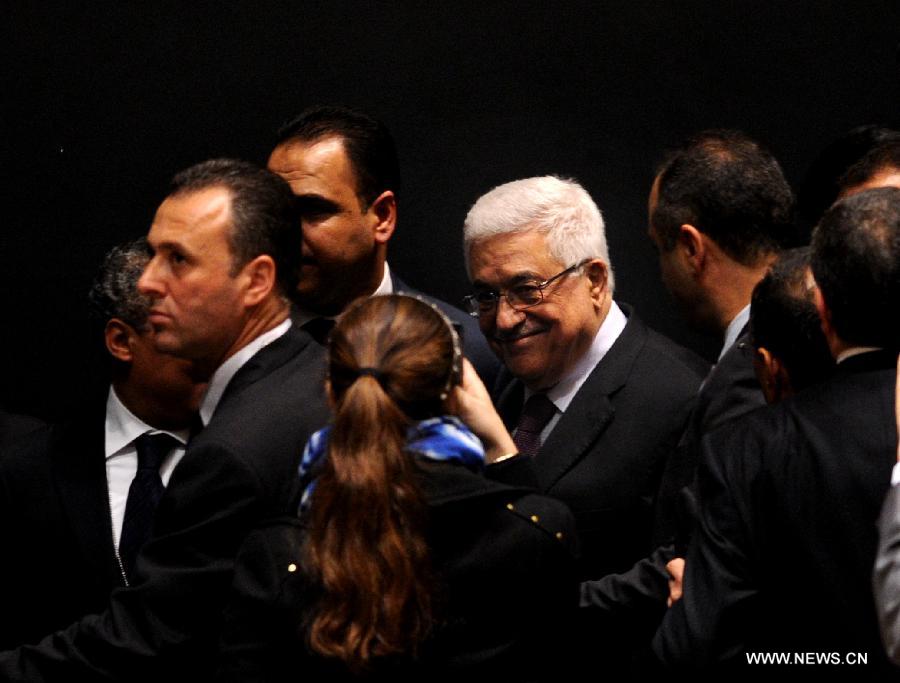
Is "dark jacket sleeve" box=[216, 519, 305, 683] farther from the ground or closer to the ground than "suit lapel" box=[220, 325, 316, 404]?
closer to the ground

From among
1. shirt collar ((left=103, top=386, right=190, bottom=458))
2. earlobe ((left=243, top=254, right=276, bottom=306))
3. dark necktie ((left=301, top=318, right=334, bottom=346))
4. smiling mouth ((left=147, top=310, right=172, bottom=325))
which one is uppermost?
earlobe ((left=243, top=254, right=276, bottom=306))

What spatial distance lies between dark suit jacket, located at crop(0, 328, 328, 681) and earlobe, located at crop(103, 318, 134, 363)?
61 cm

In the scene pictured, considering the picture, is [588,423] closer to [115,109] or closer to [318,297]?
[318,297]

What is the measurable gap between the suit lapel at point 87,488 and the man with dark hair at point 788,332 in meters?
1.37

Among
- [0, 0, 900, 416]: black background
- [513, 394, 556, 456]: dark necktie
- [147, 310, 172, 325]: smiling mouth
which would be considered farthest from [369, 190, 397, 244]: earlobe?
[147, 310, 172, 325]: smiling mouth

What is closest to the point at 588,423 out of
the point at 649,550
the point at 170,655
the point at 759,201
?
the point at 649,550

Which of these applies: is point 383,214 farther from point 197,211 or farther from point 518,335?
point 197,211

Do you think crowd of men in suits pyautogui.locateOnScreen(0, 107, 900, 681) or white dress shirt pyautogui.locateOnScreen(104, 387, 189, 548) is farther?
white dress shirt pyautogui.locateOnScreen(104, 387, 189, 548)

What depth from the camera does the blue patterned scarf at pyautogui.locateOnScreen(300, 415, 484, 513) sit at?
204cm

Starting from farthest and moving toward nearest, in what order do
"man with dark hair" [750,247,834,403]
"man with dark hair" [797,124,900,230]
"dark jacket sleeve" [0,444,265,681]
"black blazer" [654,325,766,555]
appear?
1. "man with dark hair" [797,124,900,230]
2. "black blazer" [654,325,766,555]
3. "man with dark hair" [750,247,834,403]
4. "dark jacket sleeve" [0,444,265,681]

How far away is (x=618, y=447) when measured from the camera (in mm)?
2922

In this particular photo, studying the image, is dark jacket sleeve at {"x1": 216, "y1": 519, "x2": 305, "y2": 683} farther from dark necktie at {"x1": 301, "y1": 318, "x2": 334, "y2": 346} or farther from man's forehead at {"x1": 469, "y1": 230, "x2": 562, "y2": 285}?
dark necktie at {"x1": 301, "y1": 318, "x2": 334, "y2": 346}

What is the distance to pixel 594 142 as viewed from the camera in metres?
3.86

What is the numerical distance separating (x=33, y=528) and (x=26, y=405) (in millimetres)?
1117
